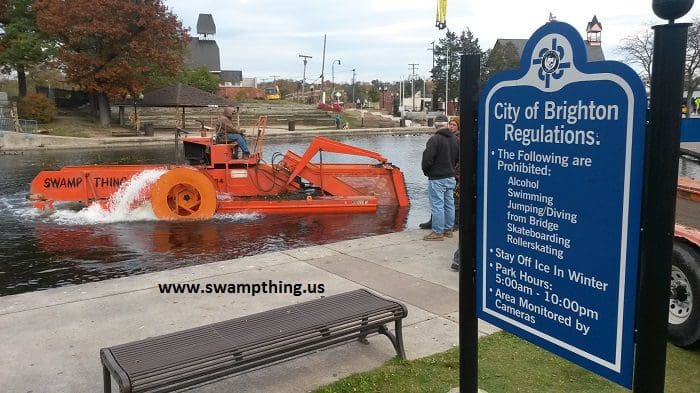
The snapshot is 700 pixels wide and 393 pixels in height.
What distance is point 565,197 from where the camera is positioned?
245 centimetres

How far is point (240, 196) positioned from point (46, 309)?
21.3 ft

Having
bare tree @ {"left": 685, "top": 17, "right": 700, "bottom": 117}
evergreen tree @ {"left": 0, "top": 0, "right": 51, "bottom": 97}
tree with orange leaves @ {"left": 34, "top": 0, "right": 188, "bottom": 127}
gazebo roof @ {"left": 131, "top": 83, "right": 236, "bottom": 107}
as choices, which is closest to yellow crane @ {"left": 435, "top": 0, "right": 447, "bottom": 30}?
bare tree @ {"left": 685, "top": 17, "right": 700, "bottom": 117}

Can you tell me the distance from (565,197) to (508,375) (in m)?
1.99

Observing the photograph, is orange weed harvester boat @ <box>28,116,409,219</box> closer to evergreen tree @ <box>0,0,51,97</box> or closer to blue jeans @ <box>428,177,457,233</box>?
blue jeans @ <box>428,177,457,233</box>

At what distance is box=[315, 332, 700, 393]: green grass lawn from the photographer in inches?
150

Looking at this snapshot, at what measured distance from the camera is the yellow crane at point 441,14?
62875 mm

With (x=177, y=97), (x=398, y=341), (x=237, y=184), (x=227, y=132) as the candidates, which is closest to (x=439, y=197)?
(x=398, y=341)

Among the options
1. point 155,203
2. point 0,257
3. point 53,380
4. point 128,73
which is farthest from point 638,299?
point 128,73

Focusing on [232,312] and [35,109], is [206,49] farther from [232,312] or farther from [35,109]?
[232,312]

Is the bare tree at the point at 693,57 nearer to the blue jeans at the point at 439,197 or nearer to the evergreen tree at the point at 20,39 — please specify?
the blue jeans at the point at 439,197

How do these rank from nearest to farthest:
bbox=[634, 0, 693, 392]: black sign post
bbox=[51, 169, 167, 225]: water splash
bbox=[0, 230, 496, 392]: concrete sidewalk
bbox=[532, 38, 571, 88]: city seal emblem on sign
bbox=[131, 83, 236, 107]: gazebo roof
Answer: bbox=[634, 0, 693, 392]: black sign post
bbox=[532, 38, 571, 88]: city seal emblem on sign
bbox=[0, 230, 496, 392]: concrete sidewalk
bbox=[51, 169, 167, 225]: water splash
bbox=[131, 83, 236, 107]: gazebo roof

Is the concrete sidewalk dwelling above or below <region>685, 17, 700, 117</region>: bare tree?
below

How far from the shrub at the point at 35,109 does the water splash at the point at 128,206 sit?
30.1 meters

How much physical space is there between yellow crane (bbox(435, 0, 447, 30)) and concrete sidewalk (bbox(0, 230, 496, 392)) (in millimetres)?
58786
